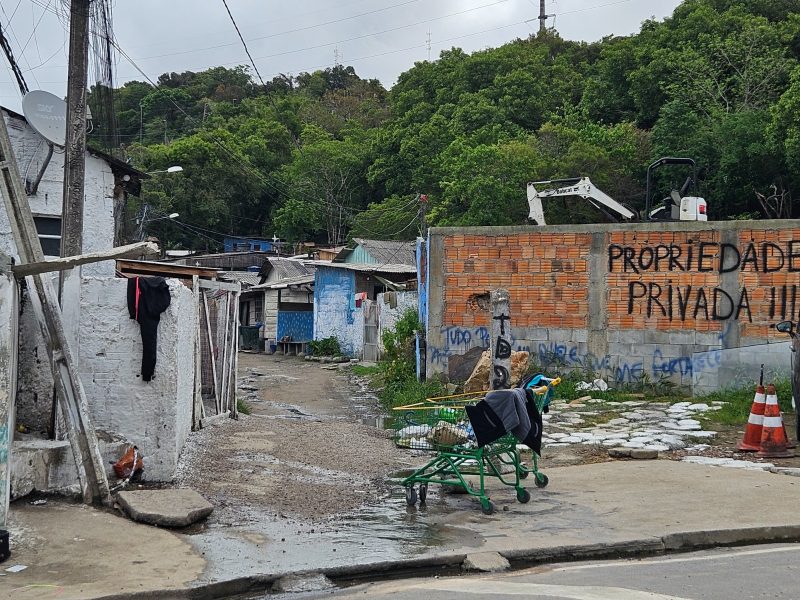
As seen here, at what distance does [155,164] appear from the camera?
52.1 meters

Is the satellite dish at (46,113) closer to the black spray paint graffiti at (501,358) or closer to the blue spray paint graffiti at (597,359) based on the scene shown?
the black spray paint graffiti at (501,358)

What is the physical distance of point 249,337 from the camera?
4212 cm

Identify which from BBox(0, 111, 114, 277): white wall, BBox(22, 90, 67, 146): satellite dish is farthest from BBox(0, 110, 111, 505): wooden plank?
BBox(0, 111, 114, 277): white wall

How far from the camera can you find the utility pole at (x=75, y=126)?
10109 millimetres

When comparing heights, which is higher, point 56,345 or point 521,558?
point 56,345

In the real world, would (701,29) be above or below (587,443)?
above

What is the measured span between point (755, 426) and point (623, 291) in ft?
19.4

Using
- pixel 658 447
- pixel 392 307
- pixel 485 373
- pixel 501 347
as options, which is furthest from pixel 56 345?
pixel 392 307

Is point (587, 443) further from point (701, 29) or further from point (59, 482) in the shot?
point (701, 29)

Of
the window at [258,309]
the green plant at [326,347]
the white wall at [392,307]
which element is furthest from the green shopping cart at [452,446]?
the window at [258,309]

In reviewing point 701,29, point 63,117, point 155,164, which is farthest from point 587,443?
point 155,164

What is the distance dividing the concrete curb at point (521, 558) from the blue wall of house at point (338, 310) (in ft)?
84.1

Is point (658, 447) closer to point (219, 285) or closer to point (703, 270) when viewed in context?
point (703, 270)

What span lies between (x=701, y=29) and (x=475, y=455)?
38495mm
